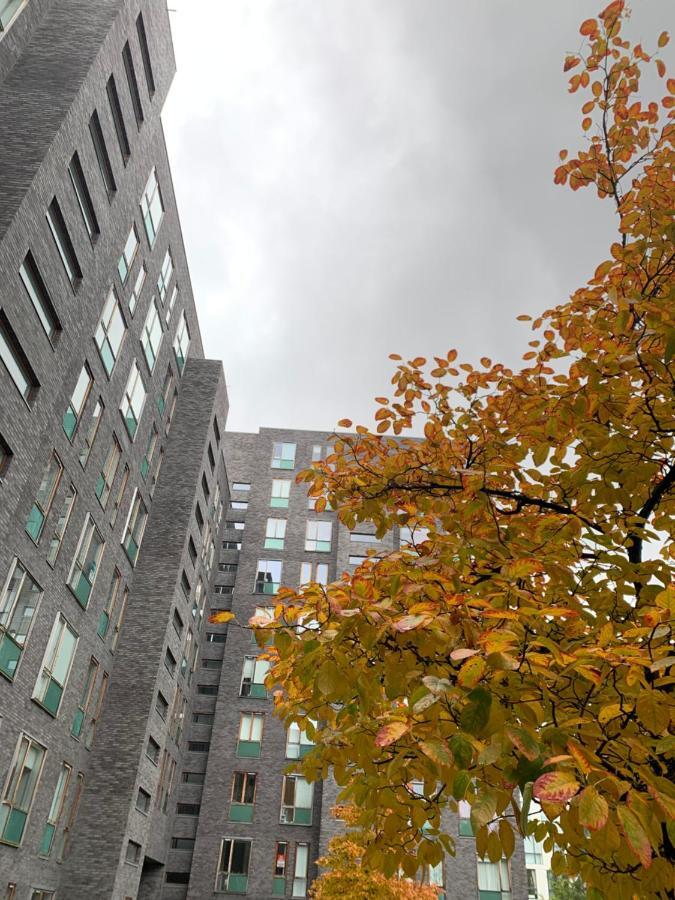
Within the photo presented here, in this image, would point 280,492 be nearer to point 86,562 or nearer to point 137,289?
point 137,289

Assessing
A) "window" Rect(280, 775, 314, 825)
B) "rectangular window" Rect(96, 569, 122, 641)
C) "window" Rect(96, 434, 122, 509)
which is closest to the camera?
"window" Rect(96, 434, 122, 509)

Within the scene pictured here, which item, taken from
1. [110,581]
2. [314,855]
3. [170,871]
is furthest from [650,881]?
[170,871]

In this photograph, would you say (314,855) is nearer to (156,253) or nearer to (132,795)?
(132,795)

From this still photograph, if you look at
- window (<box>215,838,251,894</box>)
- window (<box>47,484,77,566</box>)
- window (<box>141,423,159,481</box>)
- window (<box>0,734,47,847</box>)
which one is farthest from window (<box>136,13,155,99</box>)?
window (<box>215,838,251,894</box>)

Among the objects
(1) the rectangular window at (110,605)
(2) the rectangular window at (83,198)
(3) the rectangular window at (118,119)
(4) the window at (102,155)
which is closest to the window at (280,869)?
(1) the rectangular window at (110,605)

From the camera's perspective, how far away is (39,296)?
1592cm

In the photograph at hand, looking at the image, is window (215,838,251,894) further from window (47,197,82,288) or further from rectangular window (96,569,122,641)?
window (47,197,82,288)

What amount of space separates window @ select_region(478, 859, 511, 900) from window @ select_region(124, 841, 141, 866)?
1547 cm

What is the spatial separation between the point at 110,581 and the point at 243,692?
636 inches

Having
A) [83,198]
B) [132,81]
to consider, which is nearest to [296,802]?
[83,198]

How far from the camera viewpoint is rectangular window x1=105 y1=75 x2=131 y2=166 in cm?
1922

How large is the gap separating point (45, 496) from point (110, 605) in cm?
693

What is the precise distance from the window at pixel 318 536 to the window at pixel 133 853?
19.5 meters

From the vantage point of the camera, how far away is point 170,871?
105ft
